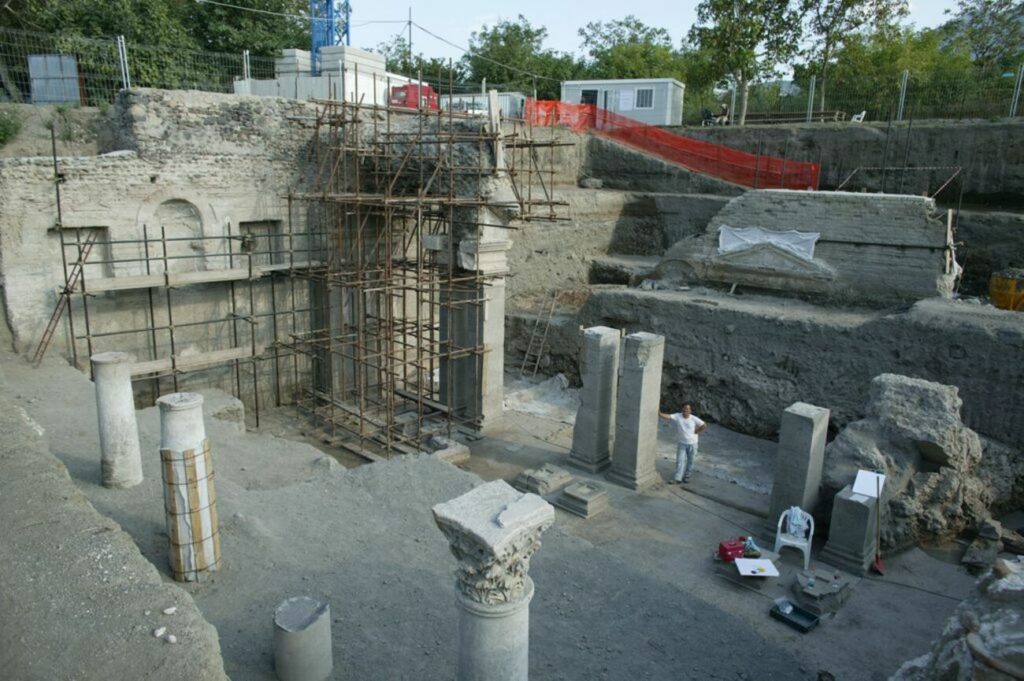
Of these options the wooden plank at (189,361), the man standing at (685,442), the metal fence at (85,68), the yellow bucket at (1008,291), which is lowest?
the man standing at (685,442)

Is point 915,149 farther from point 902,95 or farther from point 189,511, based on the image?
point 189,511

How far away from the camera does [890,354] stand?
1236 centimetres

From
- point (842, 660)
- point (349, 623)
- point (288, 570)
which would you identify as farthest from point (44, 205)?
point (842, 660)

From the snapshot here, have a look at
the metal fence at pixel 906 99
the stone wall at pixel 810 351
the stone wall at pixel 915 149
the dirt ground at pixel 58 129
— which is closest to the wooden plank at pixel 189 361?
the dirt ground at pixel 58 129

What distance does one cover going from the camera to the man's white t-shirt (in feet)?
36.2

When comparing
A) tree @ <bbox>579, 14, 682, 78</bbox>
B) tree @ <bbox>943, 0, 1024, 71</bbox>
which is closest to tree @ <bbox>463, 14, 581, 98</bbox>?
tree @ <bbox>579, 14, 682, 78</bbox>

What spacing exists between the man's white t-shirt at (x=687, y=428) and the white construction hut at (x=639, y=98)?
19925 mm

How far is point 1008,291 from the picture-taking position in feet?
43.9

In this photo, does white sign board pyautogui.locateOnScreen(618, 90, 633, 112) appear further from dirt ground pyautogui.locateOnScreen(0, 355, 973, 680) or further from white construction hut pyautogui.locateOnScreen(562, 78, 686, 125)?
dirt ground pyautogui.locateOnScreen(0, 355, 973, 680)

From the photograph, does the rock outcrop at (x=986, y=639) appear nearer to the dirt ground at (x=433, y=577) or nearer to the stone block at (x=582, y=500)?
the dirt ground at (x=433, y=577)

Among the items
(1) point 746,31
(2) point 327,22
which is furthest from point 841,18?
(2) point 327,22

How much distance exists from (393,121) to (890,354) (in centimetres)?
992

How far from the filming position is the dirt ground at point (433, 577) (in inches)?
243

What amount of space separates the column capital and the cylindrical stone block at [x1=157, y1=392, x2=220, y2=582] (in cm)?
263
